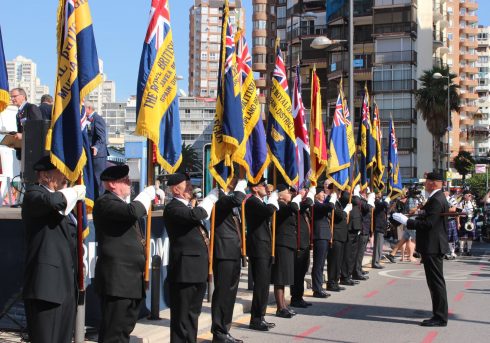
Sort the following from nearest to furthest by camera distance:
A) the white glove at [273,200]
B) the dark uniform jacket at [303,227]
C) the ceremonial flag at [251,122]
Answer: the white glove at [273,200] → the ceremonial flag at [251,122] → the dark uniform jacket at [303,227]

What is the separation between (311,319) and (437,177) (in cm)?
279

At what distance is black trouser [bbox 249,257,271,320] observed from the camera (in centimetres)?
1066

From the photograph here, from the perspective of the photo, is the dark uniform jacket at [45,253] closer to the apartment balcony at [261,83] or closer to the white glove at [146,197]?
the white glove at [146,197]

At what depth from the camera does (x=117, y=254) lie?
745 centimetres

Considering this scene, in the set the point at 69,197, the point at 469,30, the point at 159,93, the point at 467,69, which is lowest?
the point at 69,197

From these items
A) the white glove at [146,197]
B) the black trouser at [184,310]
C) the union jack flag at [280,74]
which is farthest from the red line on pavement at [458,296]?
the white glove at [146,197]

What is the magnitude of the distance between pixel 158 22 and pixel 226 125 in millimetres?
1884

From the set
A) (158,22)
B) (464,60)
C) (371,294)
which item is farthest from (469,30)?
(158,22)

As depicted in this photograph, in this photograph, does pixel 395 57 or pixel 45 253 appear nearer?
pixel 45 253

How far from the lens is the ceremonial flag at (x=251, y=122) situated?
Result: 12.1 meters

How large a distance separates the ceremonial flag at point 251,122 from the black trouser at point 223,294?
2.22 m

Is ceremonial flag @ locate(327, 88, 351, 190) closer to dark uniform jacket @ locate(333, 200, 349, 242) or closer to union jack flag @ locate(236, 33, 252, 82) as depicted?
dark uniform jacket @ locate(333, 200, 349, 242)

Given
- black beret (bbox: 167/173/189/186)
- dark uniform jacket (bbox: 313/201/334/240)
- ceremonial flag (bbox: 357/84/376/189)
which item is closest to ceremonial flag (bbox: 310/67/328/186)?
dark uniform jacket (bbox: 313/201/334/240)

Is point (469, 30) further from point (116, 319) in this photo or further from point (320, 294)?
point (116, 319)
